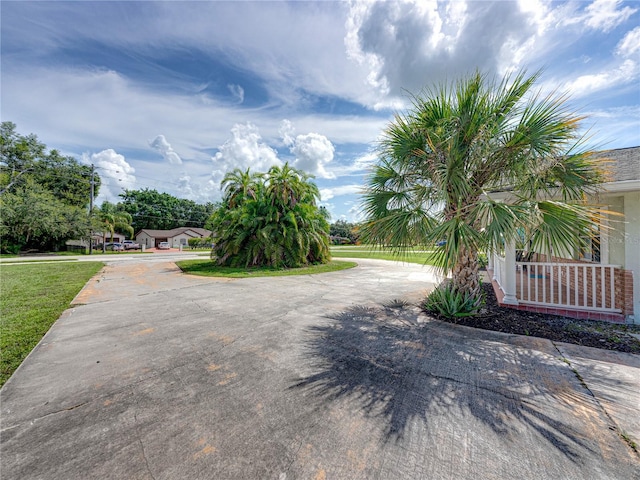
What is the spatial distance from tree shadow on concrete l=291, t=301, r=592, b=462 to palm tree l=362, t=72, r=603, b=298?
1419 mm

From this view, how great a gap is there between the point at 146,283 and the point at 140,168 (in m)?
27.3

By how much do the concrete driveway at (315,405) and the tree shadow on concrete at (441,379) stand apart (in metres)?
0.02

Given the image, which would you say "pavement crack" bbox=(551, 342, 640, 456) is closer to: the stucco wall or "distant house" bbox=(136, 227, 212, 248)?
the stucco wall

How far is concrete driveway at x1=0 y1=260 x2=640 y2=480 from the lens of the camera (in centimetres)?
169

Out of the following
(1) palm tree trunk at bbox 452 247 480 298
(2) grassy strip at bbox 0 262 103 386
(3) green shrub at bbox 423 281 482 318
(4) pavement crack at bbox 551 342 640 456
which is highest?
(1) palm tree trunk at bbox 452 247 480 298

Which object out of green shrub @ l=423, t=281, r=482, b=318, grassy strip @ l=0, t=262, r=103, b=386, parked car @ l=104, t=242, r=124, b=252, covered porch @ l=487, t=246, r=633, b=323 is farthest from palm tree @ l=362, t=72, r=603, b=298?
parked car @ l=104, t=242, r=124, b=252

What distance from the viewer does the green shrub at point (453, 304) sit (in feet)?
15.8

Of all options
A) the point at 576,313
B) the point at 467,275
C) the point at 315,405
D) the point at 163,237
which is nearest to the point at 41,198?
the point at 163,237

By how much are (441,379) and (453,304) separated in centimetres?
246

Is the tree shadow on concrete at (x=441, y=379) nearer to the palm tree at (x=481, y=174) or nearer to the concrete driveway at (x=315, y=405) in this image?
the concrete driveway at (x=315, y=405)

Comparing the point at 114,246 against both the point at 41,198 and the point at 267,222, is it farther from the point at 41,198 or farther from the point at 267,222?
the point at 267,222

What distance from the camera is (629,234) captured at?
15.2ft

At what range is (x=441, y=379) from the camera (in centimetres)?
273

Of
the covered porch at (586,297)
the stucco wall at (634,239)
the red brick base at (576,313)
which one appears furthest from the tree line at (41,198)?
the stucco wall at (634,239)
